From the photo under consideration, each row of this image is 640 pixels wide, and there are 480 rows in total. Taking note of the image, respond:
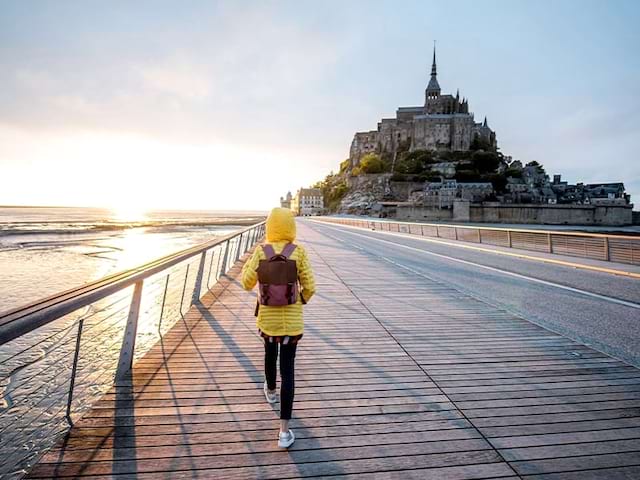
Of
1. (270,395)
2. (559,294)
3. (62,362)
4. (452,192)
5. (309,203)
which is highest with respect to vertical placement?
(452,192)

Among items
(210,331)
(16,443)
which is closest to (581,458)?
(210,331)

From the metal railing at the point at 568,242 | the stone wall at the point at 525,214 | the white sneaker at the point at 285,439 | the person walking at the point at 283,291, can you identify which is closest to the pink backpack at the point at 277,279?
the person walking at the point at 283,291

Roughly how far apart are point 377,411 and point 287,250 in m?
1.45

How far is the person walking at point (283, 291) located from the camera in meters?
2.59

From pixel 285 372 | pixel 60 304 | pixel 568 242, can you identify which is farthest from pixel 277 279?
pixel 568 242

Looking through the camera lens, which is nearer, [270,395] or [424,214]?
[270,395]

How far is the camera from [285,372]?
8.71 feet

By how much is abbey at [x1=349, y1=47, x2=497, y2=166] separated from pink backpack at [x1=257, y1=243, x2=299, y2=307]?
109570 mm

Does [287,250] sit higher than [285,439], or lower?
higher

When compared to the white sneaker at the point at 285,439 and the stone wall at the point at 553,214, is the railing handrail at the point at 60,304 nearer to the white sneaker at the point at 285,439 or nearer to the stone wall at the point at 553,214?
the white sneaker at the point at 285,439

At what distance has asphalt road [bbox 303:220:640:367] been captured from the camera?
491 cm

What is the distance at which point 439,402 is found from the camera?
123 inches

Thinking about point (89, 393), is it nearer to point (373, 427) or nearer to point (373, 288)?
point (373, 427)

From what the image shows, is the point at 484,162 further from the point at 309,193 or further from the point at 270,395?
the point at 270,395
